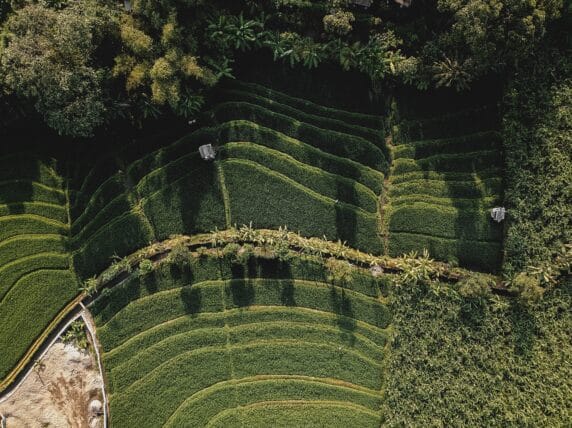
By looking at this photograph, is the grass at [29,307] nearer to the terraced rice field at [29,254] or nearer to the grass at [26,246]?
the terraced rice field at [29,254]

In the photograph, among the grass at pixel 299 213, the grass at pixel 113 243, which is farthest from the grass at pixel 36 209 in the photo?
the grass at pixel 299 213

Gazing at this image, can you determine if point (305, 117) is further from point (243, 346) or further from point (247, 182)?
point (243, 346)

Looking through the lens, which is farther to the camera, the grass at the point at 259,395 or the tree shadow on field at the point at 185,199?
the tree shadow on field at the point at 185,199

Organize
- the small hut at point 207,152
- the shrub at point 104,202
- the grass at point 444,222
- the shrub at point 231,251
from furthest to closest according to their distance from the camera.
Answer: the shrub at point 104,202
the small hut at point 207,152
the shrub at point 231,251
the grass at point 444,222

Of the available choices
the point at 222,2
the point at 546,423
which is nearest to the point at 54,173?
the point at 222,2

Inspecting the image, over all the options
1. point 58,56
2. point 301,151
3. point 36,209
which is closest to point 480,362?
point 301,151

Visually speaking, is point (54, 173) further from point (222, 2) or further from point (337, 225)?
point (337, 225)

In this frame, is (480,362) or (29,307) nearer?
(480,362)
